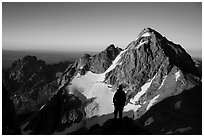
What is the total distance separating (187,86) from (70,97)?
73.6m

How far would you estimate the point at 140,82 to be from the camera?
605ft

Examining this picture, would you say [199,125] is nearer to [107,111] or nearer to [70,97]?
[107,111]

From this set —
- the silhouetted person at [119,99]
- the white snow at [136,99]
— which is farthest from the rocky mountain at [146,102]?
the silhouetted person at [119,99]

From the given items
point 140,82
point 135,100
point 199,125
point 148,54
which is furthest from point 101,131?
point 148,54

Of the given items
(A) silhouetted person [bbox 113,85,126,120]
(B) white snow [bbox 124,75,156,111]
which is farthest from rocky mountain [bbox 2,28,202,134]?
(A) silhouetted person [bbox 113,85,126,120]

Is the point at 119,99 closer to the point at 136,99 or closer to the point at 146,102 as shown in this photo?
the point at 146,102

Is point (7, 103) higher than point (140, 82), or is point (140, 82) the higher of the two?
point (7, 103)

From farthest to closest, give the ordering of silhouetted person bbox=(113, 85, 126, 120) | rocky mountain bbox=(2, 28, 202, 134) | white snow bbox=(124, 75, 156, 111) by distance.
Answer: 1. white snow bbox=(124, 75, 156, 111)
2. rocky mountain bbox=(2, 28, 202, 134)
3. silhouetted person bbox=(113, 85, 126, 120)

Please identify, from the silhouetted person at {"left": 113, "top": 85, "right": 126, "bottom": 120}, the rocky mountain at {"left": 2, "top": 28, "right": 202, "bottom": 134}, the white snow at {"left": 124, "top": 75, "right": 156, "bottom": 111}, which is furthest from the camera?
the white snow at {"left": 124, "top": 75, "right": 156, "bottom": 111}

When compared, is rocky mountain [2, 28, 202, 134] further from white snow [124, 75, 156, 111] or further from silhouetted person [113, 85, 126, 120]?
silhouetted person [113, 85, 126, 120]

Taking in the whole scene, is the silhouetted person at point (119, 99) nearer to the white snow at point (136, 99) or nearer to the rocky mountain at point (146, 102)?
the rocky mountain at point (146, 102)

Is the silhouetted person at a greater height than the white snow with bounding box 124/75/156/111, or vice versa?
the silhouetted person

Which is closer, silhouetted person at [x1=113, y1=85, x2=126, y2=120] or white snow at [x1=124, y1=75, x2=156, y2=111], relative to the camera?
silhouetted person at [x1=113, y1=85, x2=126, y2=120]

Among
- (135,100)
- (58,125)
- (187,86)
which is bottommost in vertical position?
(58,125)
